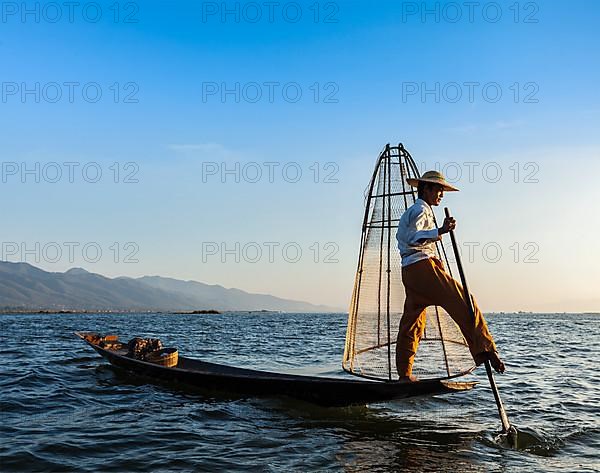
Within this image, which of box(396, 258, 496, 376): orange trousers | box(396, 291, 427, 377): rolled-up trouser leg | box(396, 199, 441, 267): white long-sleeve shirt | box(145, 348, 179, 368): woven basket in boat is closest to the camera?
box(396, 258, 496, 376): orange trousers

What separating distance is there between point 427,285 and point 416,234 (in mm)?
744

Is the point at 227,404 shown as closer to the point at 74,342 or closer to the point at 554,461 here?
the point at 554,461

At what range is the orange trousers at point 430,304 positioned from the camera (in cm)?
766

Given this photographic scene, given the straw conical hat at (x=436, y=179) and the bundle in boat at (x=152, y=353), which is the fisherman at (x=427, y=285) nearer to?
the straw conical hat at (x=436, y=179)

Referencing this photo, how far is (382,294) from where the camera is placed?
33.1ft

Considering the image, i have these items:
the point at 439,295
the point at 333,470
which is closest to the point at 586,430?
the point at 439,295

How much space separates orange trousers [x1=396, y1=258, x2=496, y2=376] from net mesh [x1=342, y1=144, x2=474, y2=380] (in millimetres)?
1073

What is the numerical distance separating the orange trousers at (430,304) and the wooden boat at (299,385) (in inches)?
16.5

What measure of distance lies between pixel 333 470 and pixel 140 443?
2.88m

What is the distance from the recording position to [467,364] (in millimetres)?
9398

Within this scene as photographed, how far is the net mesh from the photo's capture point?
980 centimetres

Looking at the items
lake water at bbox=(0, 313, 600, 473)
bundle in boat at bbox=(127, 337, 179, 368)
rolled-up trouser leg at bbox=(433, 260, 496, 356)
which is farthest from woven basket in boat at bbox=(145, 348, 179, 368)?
rolled-up trouser leg at bbox=(433, 260, 496, 356)

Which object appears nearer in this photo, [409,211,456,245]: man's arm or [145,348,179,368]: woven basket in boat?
[409,211,456,245]: man's arm

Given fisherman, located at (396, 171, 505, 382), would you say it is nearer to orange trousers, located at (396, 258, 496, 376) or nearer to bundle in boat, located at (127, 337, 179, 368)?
orange trousers, located at (396, 258, 496, 376)
